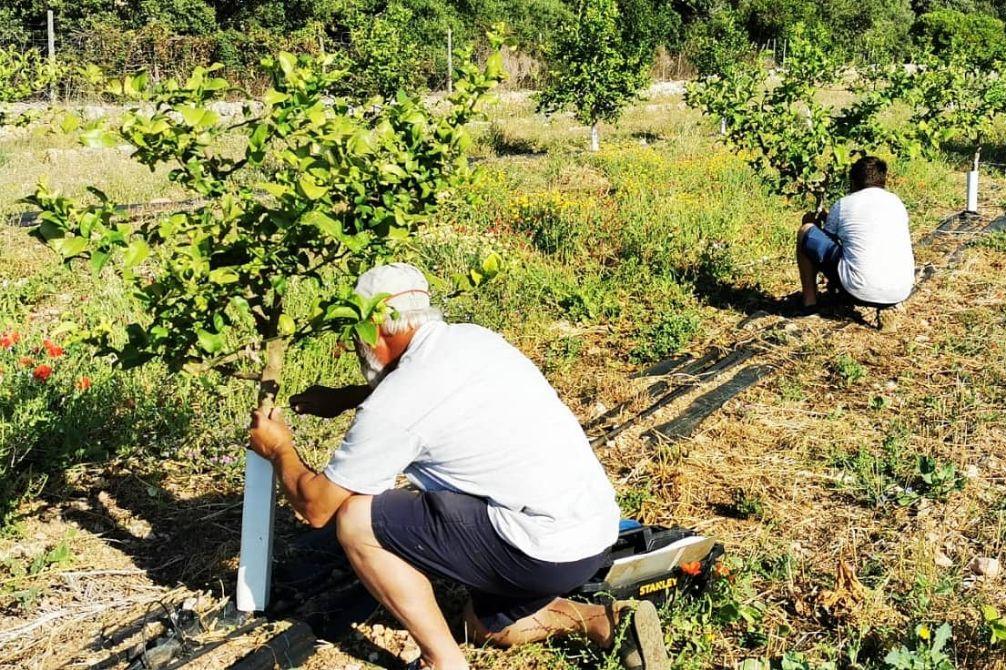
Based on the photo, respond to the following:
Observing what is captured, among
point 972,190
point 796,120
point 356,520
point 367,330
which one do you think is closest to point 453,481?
point 356,520

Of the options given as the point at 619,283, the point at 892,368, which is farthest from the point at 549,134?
the point at 892,368

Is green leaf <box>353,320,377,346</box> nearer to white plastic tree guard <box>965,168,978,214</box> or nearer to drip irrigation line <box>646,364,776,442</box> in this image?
drip irrigation line <box>646,364,776,442</box>

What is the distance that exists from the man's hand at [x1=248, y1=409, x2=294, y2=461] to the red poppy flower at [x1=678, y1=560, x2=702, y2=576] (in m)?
1.36

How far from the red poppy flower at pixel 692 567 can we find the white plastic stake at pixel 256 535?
1.39m

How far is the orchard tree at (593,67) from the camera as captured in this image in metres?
14.6

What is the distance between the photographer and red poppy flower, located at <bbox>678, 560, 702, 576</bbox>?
3160 millimetres

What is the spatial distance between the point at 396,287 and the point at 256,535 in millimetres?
1077

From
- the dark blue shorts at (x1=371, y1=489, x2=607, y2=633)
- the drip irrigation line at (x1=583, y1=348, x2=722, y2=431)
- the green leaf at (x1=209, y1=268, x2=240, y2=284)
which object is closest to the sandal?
the dark blue shorts at (x1=371, y1=489, x2=607, y2=633)

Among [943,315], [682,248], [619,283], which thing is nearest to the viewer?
[943,315]

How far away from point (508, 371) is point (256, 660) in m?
1.26

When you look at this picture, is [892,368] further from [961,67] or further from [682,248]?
[961,67]

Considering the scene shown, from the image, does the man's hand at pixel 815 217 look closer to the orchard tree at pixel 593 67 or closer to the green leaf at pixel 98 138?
the green leaf at pixel 98 138

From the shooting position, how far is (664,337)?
5.90 metres

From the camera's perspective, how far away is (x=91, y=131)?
7.84ft
